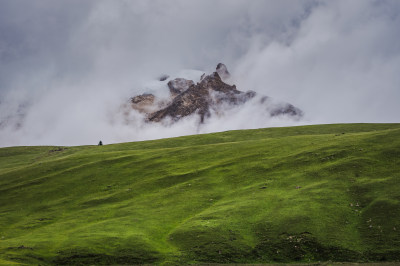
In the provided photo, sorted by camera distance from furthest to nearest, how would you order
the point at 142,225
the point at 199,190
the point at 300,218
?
the point at 199,190, the point at 142,225, the point at 300,218

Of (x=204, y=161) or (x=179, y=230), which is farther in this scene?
(x=204, y=161)

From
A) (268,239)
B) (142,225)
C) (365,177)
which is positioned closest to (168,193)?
(142,225)

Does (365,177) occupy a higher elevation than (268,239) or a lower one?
higher

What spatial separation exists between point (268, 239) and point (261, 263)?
471 cm

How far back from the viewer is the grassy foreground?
47.4 m

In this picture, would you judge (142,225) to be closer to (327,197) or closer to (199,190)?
(199,190)

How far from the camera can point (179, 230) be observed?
5412 centimetres

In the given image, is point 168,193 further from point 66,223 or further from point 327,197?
point 327,197

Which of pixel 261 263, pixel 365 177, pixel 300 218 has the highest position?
pixel 365 177

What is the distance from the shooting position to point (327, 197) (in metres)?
58.5

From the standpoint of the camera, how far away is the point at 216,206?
6344 centimetres

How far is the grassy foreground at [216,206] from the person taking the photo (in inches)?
1868

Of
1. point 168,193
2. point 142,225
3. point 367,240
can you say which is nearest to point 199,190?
point 168,193

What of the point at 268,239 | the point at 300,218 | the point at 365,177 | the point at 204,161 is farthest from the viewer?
the point at 204,161
